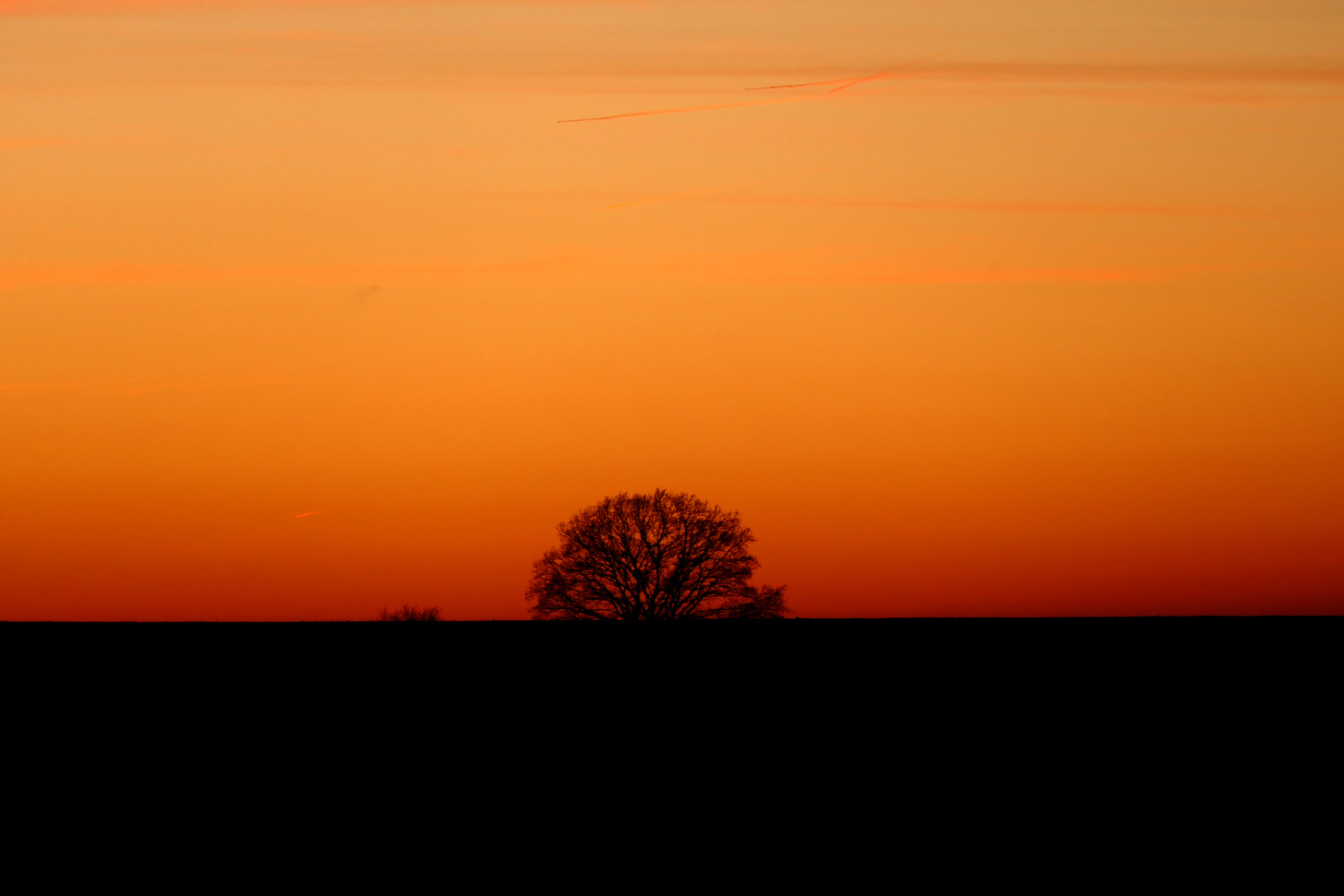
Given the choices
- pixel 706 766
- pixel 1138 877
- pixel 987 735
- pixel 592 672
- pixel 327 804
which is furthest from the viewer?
pixel 592 672

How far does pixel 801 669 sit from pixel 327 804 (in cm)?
539

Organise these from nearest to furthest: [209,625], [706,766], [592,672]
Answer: [706,766] → [592,672] → [209,625]

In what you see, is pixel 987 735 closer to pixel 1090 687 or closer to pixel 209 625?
pixel 1090 687

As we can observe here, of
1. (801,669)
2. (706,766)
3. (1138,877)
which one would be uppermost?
(801,669)

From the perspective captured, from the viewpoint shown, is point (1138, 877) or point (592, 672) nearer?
point (1138, 877)

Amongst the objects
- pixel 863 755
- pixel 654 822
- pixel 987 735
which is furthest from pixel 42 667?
pixel 987 735

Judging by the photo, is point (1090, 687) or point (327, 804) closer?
point (327, 804)

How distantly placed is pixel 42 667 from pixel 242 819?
15.1 ft

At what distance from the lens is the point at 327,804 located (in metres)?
10.8

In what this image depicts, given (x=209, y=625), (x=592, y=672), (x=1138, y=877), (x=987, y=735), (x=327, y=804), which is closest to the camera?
(x=1138, y=877)

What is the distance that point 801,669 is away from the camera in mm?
13938

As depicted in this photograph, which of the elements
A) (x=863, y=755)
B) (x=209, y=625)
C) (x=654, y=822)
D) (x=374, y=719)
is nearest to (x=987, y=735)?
(x=863, y=755)

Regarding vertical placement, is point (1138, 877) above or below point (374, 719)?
below

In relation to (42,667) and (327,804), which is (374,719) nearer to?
(327,804)
